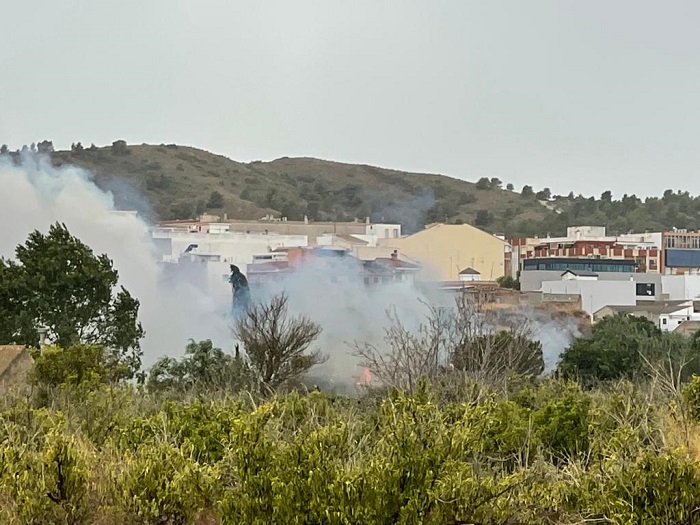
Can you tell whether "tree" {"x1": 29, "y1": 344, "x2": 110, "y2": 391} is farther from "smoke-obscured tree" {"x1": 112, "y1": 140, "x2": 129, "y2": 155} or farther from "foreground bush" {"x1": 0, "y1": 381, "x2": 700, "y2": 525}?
"smoke-obscured tree" {"x1": 112, "y1": 140, "x2": 129, "y2": 155}

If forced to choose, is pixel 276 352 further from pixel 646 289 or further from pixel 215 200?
pixel 215 200

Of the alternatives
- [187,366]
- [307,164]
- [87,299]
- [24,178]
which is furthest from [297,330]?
[307,164]

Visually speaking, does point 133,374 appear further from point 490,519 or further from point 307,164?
point 307,164

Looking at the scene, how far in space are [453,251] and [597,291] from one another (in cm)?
478

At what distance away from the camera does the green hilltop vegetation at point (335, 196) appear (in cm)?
3322

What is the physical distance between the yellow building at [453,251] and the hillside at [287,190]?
19.3 ft

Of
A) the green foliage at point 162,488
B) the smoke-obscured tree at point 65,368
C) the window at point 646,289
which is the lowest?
the window at point 646,289

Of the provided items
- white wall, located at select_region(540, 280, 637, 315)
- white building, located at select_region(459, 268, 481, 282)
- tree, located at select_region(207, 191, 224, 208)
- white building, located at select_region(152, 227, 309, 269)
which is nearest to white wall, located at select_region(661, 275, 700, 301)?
white wall, located at select_region(540, 280, 637, 315)

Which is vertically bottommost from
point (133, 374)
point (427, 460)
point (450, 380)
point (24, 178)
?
point (133, 374)

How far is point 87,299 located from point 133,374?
219 centimetres

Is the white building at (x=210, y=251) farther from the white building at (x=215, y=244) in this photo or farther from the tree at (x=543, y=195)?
the tree at (x=543, y=195)

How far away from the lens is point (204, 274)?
2697cm

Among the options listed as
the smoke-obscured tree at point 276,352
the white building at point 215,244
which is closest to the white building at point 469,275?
the white building at point 215,244

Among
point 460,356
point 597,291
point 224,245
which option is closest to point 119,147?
point 224,245
